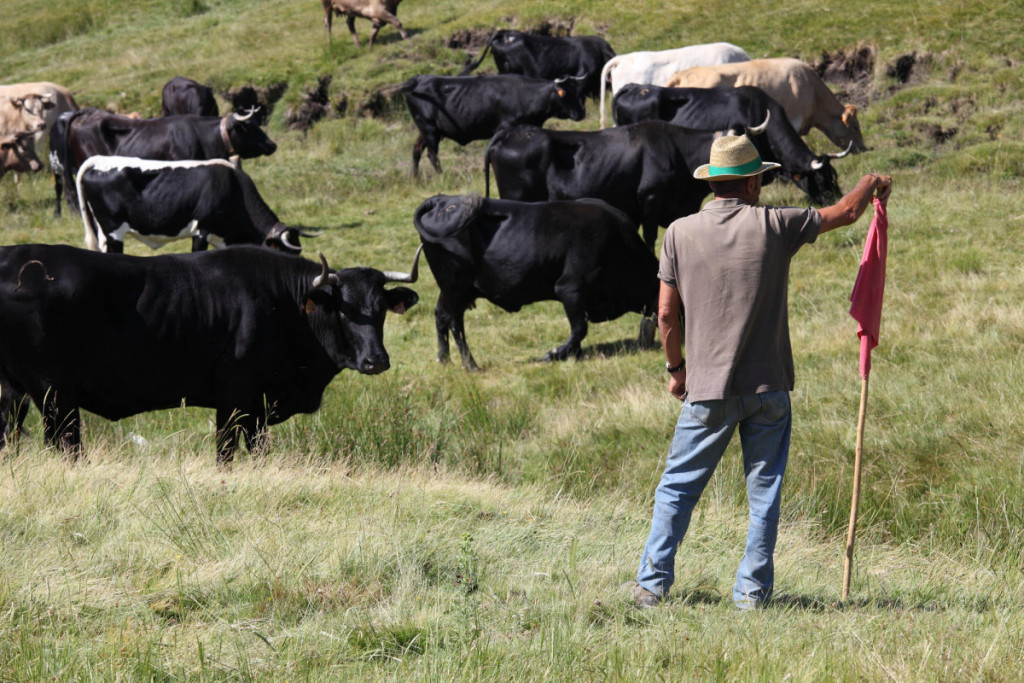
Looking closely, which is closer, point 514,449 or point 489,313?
point 514,449

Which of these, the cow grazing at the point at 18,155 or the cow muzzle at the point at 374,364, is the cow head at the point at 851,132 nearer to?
the cow muzzle at the point at 374,364

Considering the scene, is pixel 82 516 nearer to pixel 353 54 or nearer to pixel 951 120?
pixel 951 120

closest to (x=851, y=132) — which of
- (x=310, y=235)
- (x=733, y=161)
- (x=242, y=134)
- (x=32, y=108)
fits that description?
(x=310, y=235)

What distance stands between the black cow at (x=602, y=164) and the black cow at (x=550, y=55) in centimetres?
956

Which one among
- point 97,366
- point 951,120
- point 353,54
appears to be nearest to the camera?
point 97,366

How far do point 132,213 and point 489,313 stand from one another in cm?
477

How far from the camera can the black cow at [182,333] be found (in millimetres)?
6809

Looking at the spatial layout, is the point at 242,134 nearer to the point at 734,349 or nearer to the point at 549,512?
the point at 549,512

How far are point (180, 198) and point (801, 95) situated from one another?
33.5 feet

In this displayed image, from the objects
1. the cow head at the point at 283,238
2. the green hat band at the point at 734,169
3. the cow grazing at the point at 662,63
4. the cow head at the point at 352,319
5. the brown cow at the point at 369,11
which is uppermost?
the brown cow at the point at 369,11

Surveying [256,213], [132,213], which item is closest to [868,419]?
[256,213]

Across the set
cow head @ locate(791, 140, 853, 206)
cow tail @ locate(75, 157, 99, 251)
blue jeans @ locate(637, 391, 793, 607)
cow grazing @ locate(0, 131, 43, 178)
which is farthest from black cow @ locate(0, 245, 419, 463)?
cow grazing @ locate(0, 131, 43, 178)

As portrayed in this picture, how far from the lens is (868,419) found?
791 cm

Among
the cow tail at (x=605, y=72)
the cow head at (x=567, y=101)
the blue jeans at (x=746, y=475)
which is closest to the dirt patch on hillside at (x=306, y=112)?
the cow head at (x=567, y=101)
